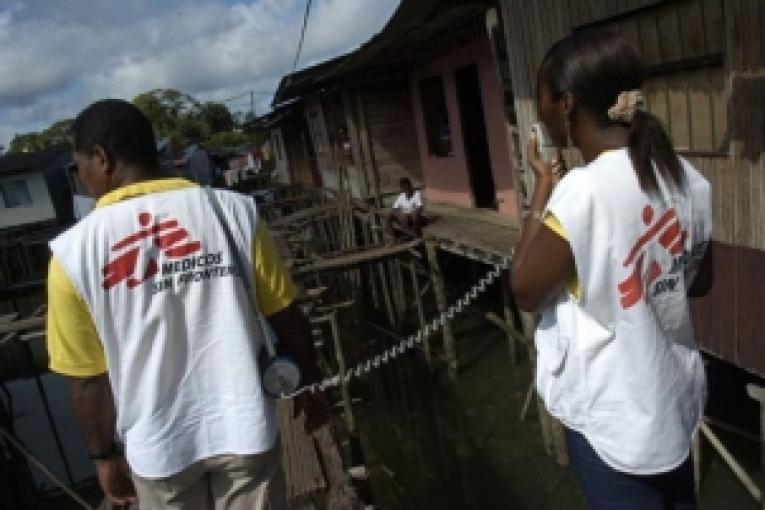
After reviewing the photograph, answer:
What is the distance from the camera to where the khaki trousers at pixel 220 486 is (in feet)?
6.34

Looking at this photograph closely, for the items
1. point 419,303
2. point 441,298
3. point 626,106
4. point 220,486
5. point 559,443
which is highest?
point 626,106

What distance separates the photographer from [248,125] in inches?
1071

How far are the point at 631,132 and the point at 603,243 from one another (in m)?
0.26

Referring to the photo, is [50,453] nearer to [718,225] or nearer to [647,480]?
[718,225]

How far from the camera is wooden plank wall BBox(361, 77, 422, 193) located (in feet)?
43.3

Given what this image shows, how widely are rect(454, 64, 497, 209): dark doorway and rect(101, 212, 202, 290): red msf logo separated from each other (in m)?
9.25

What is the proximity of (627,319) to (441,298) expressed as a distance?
27.2 feet

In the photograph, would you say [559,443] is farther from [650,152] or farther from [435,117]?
[435,117]

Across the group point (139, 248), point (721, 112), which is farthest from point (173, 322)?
point (721, 112)

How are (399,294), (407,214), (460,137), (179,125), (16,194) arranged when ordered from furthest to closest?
(179,125), (16,194), (399,294), (460,137), (407,214)

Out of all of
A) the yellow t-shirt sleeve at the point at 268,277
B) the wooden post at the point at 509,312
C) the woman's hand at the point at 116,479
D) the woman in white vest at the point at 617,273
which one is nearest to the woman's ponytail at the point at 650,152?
the woman in white vest at the point at 617,273

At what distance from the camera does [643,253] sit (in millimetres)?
1385

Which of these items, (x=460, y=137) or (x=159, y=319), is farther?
(x=460, y=137)

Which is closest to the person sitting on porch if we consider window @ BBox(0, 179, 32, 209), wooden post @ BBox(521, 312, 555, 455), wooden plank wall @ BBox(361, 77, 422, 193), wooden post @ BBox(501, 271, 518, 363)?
wooden post @ BBox(501, 271, 518, 363)
